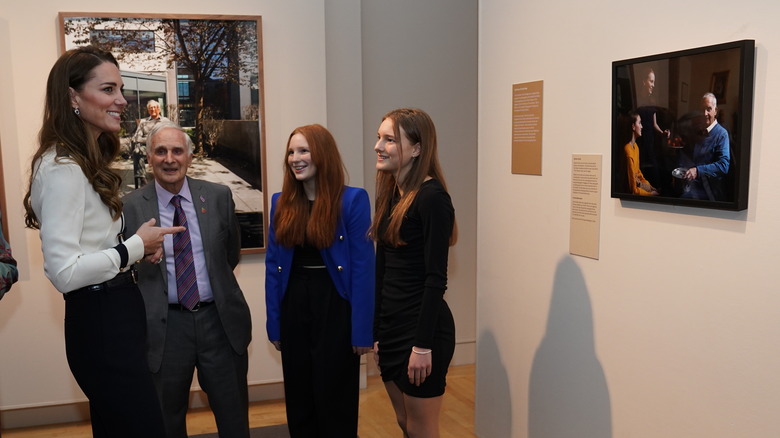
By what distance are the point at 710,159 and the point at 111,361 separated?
79.7 inches

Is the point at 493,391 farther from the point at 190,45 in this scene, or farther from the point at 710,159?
the point at 190,45

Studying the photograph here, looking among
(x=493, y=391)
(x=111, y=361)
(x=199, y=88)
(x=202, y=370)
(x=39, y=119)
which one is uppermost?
(x=199, y=88)

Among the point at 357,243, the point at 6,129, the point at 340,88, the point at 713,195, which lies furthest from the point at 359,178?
the point at 713,195

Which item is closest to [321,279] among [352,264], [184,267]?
[352,264]

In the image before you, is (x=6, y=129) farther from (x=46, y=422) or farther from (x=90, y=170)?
(x=90, y=170)

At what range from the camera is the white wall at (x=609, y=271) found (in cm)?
214

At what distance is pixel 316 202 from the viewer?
3.05 metres

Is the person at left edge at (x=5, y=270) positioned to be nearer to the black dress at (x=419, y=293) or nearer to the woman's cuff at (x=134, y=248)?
the woman's cuff at (x=134, y=248)

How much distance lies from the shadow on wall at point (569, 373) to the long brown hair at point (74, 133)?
1926 millimetres

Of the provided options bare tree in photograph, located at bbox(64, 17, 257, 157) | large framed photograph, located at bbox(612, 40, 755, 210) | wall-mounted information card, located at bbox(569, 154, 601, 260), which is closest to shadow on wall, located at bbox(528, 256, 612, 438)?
wall-mounted information card, located at bbox(569, 154, 601, 260)

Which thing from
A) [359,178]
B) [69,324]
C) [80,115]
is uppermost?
[80,115]

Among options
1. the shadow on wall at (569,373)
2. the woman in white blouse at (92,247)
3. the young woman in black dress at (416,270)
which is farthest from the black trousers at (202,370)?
the shadow on wall at (569,373)

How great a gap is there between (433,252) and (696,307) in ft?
3.14

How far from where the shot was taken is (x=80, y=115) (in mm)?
2246
